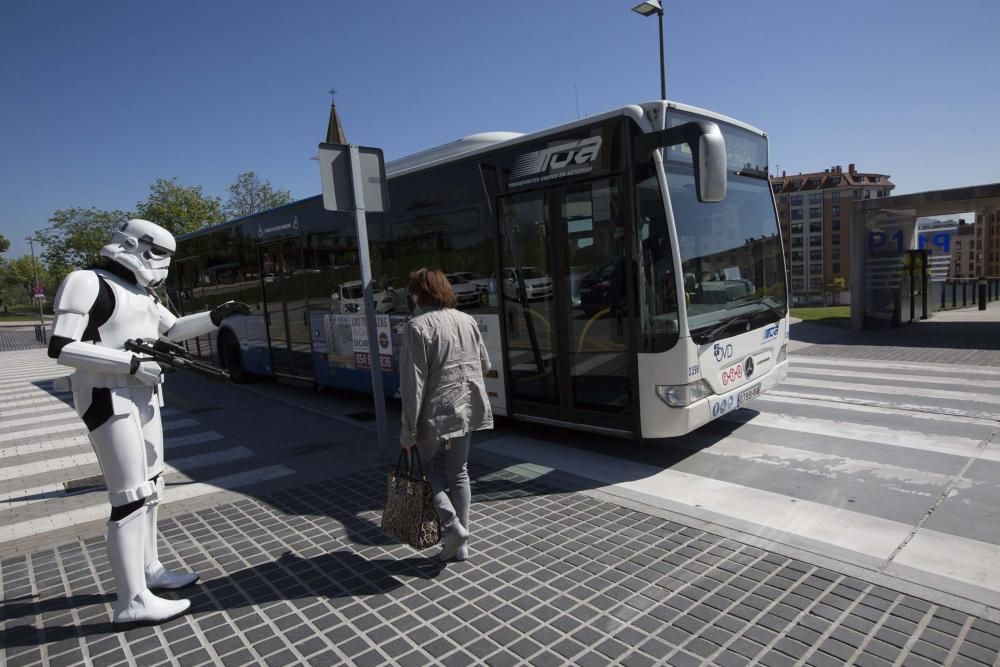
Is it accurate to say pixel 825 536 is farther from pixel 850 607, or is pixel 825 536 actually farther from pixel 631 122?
pixel 631 122

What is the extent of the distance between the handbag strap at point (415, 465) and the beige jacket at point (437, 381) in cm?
7

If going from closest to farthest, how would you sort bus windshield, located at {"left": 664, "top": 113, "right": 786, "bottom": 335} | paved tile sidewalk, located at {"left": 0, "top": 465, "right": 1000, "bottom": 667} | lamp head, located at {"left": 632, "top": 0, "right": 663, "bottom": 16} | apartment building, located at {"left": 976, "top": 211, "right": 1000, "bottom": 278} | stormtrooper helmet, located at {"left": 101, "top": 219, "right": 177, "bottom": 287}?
paved tile sidewalk, located at {"left": 0, "top": 465, "right": 1000, "bottom": 667}, stormtrooper helmet, located at {"left": 101, "top": 219, "right": 177, "bottom": 287}, bus windshield, located at {"left": 664, "top": 113, "right": 786, "bottom": 335}, lamp head, located at {"left": 632, "top": 0, "right": 663, "bottom": 16}, apartment building, located at {"left": 976, "top": 211, "right": 1000, "bottom": 278}

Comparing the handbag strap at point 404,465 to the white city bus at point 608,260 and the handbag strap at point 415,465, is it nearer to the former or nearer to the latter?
the handbag strap at point 415,465

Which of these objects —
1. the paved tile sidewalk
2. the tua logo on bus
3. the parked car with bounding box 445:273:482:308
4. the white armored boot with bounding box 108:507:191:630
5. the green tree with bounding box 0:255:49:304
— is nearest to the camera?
the paved tile sidewalk

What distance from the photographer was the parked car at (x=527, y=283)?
6168 mm

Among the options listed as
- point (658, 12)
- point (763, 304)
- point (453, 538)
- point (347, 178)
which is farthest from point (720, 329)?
point (658, 12)

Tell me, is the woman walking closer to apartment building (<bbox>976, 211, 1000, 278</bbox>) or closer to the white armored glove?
the white armored glove

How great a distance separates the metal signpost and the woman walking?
2201mm

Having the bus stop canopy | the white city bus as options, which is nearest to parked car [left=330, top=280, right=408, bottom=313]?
the white city bus

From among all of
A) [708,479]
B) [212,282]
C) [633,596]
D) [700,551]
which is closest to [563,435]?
[708,479]

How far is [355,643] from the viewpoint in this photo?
3072mm

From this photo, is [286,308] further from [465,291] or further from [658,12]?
[658,12]

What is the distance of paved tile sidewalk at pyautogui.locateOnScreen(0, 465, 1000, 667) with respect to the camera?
2934 mm

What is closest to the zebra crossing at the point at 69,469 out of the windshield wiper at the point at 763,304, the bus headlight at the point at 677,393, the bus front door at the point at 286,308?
the bus front door at the point at 286,308
